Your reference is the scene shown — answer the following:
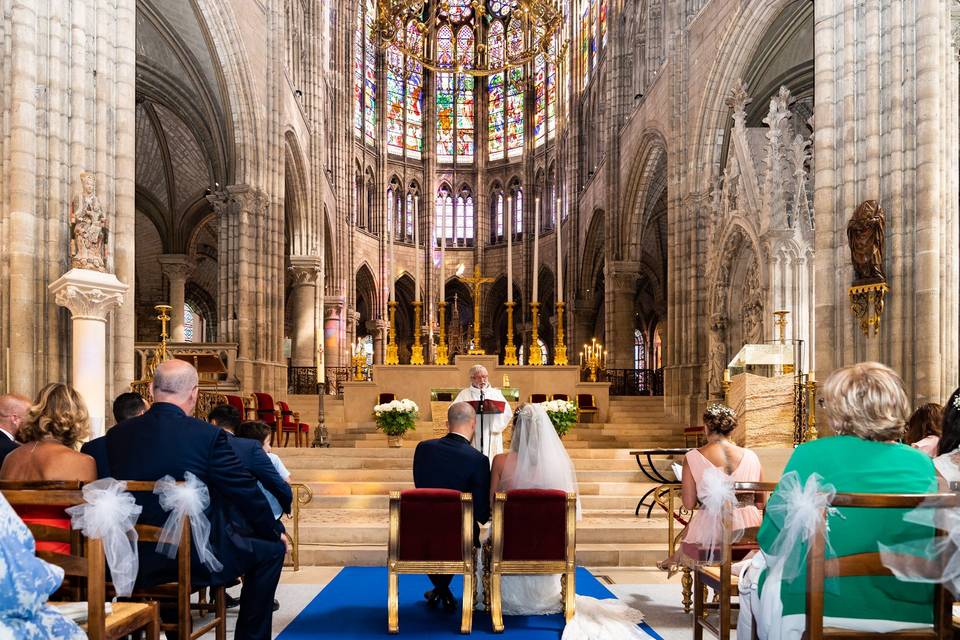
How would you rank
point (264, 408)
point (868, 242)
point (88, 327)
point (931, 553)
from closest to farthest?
point (931, 553)
point (88, 327)
point (868, 242)
point (264, 408)

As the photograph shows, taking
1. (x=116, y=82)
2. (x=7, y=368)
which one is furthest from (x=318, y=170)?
(x=7, y=368)

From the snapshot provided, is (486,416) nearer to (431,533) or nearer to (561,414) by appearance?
(561,414)

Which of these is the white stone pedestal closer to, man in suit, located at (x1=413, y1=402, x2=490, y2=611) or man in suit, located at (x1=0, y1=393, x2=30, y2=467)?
man in suit, located at (x1=0, y1=393, x2=30, y2=467)

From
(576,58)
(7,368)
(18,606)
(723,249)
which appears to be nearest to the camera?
(18,606)

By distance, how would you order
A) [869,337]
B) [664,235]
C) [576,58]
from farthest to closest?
[576,58] → [664,235] → [869,337]

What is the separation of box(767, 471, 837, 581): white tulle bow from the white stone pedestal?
24.7 ft

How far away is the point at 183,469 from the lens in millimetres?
4027

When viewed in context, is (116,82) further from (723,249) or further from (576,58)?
(576,58)

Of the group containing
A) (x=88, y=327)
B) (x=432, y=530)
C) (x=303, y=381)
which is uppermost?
(x=88, y=327)

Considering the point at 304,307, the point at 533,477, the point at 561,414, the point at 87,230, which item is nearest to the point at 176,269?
the point at 304,307

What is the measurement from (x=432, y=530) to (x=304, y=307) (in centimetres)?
1850

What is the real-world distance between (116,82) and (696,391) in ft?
41.1

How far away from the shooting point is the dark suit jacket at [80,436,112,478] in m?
4.24

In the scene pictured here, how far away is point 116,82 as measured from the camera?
10.4 m
